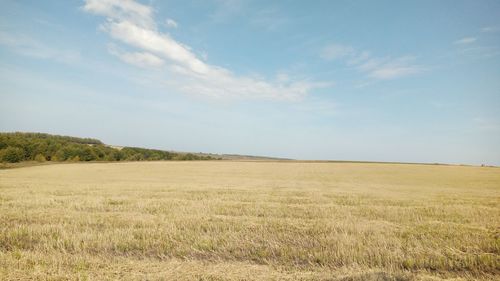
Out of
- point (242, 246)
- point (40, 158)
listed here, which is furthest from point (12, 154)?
point (242, 246)

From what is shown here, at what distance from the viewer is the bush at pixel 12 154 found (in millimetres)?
80250

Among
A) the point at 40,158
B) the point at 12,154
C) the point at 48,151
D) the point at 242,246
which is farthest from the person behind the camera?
the point at 48,151

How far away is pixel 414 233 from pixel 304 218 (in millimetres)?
3283

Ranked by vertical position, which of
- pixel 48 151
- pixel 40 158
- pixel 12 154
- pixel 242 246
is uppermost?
pixel 48 151

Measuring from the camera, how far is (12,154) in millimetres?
83375

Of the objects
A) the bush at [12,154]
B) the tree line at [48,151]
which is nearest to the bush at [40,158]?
the tree line at [48,151]

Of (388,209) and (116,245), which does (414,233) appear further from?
(116,245)

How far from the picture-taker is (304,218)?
9.59 m

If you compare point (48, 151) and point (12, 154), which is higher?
point (48, 151)

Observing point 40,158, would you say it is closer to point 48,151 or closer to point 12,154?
point 12,154

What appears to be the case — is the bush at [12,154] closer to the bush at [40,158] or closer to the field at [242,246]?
the bush at [40,158]

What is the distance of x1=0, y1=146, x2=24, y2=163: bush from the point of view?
263 ft

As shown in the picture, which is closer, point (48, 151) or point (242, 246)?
point (242, 246)

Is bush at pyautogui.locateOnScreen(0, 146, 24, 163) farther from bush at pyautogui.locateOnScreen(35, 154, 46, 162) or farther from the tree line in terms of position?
bush at pyautogui.locateOnScreen(35, 154, 46, 162)
